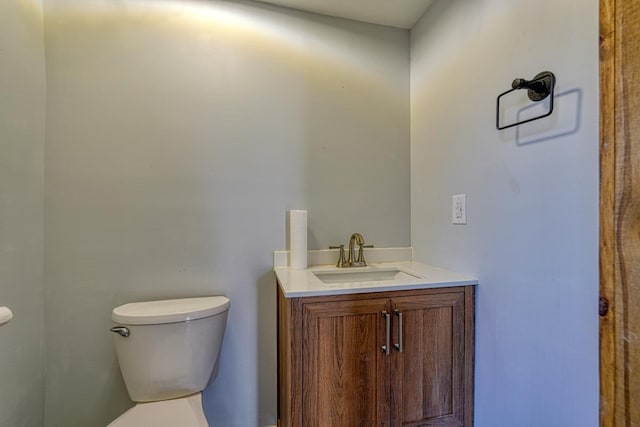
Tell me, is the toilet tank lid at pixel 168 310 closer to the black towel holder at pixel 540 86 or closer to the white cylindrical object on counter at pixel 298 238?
the white cylindrical object on counter at pixel 298 238

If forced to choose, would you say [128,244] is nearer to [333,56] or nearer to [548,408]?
[333,56]

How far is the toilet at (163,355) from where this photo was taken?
121 centimetres

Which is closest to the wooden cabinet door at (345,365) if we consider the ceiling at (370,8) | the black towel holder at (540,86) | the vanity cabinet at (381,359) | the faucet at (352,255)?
the vanity cabinet at (381,359)

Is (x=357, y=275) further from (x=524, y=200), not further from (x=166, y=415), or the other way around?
(x=166, y=415)

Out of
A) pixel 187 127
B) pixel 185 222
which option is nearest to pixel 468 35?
pixel 187 127

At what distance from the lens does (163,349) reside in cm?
123

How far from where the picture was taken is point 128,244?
144 cm

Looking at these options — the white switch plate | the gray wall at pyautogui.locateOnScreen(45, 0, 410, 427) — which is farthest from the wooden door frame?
the gray wall at pyautogui.locateOnScreen(45, 0, 410, 427)

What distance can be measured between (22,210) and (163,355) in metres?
0.83

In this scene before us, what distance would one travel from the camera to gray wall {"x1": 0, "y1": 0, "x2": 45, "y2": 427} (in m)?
1.13

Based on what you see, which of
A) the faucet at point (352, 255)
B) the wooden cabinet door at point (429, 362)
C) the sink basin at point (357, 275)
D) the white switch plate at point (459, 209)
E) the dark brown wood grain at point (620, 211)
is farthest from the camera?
the faucet at point (352, 255)

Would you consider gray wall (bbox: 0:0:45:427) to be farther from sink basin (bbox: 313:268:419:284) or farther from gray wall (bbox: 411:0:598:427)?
gray wall (bbox: 411:0:598:427)

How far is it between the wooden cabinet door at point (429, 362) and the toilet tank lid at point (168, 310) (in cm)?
80

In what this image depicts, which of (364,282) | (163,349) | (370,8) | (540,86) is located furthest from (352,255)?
(370,8)
